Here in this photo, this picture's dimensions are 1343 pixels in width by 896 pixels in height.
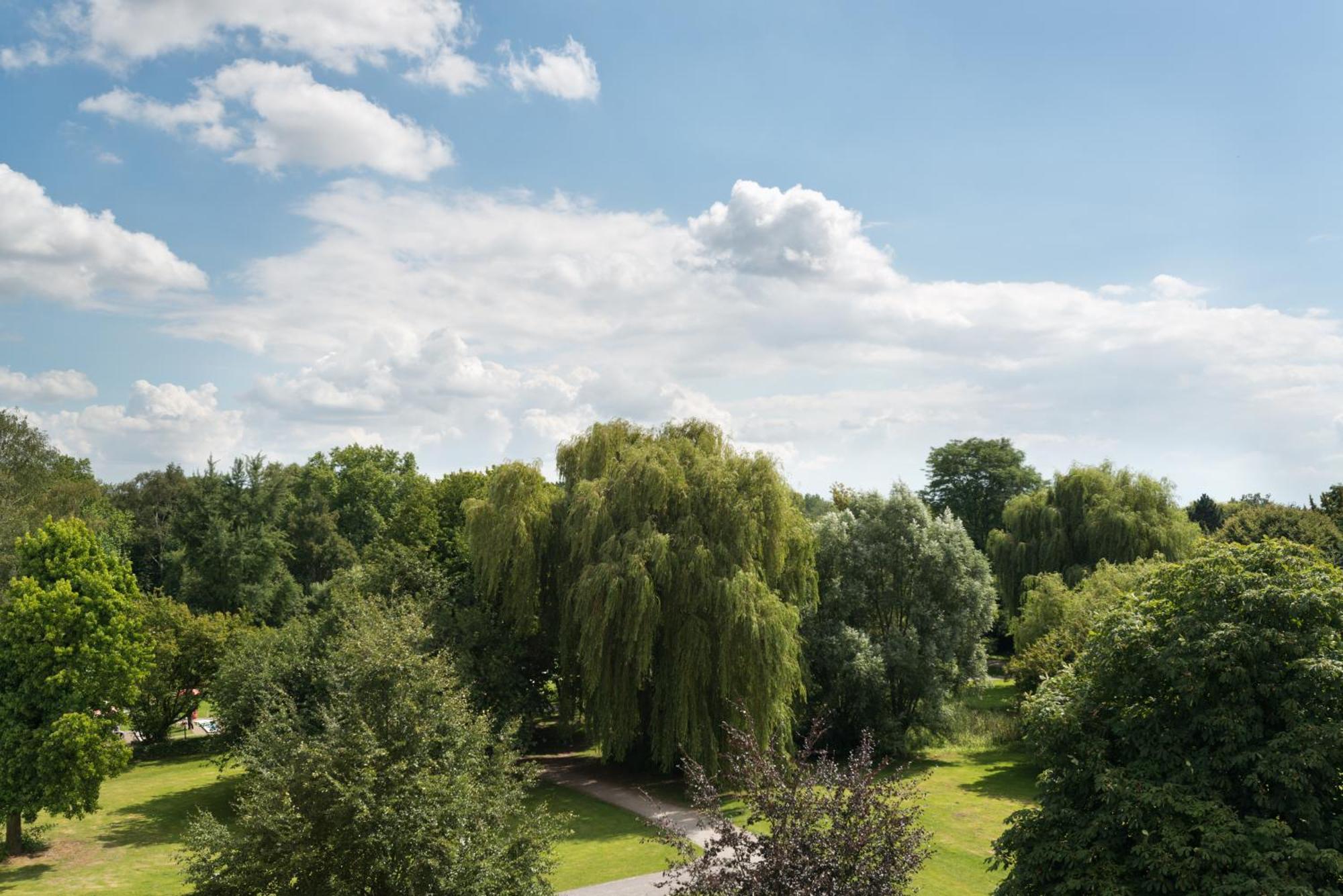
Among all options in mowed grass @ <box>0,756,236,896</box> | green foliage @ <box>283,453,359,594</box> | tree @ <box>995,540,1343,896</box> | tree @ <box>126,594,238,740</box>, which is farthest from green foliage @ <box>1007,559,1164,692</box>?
green foliage @ <box>283,453,359,594</box>

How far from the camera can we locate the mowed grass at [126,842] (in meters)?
16.2

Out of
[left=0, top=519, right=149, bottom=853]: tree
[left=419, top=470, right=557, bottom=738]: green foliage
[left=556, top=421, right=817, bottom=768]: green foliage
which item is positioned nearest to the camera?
[left=0, top=519, right=149, bottom=853]: tree

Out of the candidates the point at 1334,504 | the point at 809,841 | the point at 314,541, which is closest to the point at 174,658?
the point at 314,541

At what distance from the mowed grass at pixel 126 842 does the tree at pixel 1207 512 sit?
201 ft

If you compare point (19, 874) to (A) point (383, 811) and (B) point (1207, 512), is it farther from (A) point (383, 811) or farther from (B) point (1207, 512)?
(B) point (1207, 512)

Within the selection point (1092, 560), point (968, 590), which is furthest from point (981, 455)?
point (968, 590)

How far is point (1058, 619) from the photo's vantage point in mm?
29812

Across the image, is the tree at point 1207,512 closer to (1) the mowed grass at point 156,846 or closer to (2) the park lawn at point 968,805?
(2) the park lawn at point 968,805

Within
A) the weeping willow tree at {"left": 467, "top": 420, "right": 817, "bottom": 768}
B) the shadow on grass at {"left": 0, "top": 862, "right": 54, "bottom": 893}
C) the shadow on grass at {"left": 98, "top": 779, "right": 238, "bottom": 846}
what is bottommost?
the shadow on grass at {"left": 98, "top": 779, "right": 238, "bottom": 846}

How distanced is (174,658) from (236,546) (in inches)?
518

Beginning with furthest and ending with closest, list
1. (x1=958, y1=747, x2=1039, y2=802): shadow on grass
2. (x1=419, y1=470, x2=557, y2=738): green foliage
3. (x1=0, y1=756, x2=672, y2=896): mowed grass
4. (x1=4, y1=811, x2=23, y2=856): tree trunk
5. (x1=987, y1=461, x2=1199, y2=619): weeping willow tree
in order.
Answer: (x1=987, y1=461, x2=1199, y2=619): weeping willow tree → (x1=419, y1=470, x2=557, y2=738): green foliage → (x1=958, y1=747, x2=1039, y2=802): shadow on grass → (x1=4, y1=811, x2=23, y2=856): tree trunk → (x1=0, y1=756, x2=672, y2=896): mowed grass

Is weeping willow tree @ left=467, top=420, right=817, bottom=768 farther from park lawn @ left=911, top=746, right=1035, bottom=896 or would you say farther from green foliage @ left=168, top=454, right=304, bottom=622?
green foliage @ left=168, top=454, right=304, bottom=622

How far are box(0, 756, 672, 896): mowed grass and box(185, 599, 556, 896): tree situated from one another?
9.00ft

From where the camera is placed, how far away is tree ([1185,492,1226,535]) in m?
61.0
